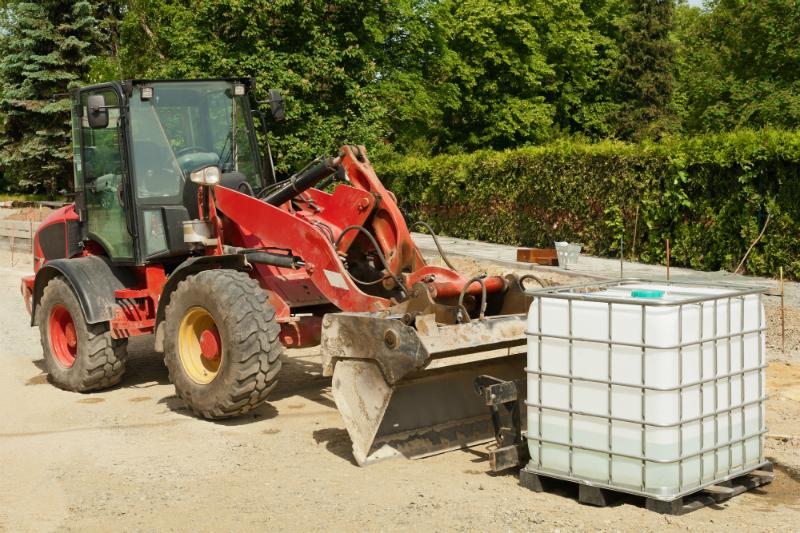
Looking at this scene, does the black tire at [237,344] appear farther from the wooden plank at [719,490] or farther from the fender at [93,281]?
the wooden plank at [719,490]

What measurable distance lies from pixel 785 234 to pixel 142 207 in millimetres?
10372

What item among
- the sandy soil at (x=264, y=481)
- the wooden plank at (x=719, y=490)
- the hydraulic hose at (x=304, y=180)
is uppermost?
the hydraulic hose at (x=304, y=180)

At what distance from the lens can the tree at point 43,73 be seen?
36.9 meters

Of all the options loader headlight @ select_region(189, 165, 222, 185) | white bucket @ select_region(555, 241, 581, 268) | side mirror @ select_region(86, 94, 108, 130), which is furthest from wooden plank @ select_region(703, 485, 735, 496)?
white bucket @ select_region(555, 241, 581, 268)

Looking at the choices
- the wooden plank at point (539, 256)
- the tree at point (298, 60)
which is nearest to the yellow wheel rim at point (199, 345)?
the wooden plank at point (539, 256)

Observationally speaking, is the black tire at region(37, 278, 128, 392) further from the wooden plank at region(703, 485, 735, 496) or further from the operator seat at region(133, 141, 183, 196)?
the wooden plank at region(703, 485, 735, 496)

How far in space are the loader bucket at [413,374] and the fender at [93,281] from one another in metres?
3.09

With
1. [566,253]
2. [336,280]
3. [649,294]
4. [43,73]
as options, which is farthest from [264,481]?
[43,73]

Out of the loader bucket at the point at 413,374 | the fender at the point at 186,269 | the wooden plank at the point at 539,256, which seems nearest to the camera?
the loader bucket at the point at 413,374

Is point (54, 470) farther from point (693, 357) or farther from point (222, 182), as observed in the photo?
point (693, 357)

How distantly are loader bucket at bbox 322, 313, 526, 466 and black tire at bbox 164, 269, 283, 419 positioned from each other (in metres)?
0.85

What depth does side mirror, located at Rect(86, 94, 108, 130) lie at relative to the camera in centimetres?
844

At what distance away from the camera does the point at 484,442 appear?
7.27m

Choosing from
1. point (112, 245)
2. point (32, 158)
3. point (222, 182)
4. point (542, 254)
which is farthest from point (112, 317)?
point (32, 158)
